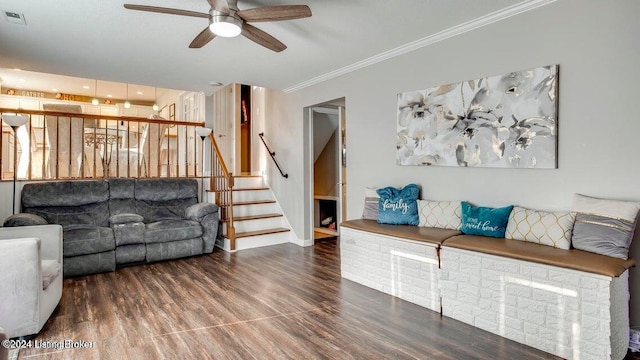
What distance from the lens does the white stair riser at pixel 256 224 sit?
5.46 meters

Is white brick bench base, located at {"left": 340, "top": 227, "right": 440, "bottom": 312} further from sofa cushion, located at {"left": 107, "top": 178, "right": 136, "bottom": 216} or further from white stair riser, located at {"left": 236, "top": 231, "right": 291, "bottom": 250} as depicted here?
sofa cushion, located at {"left": 107, "top": 178, "right": 136, "bottom": 216}

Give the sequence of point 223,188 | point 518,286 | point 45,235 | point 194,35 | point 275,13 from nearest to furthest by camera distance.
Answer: point 518,286, point 275,13, point 45,235, point 194,35, point 223,188

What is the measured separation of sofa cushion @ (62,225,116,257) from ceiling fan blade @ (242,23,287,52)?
2.96 meters

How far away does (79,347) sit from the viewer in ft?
7.54

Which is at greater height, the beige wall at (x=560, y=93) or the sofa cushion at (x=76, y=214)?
the beige wall at (x=560, y=93)

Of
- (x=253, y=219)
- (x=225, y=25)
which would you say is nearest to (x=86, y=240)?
(x=253, y=219)

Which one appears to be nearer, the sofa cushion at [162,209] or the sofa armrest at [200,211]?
the sofa armrest at [200,211]

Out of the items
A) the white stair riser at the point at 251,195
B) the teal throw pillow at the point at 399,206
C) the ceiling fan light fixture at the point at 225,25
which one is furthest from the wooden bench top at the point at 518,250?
the white stair riser at the point at 251,195

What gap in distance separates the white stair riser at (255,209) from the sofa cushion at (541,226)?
403 centimetres

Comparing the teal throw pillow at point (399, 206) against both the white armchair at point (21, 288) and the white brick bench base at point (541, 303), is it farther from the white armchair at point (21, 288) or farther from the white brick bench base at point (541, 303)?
the white armchair at point (21, 288)

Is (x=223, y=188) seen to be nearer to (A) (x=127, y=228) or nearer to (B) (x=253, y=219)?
(B) (x=253, y=219)

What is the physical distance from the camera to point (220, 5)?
2.43 meters

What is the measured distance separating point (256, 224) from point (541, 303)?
4183 millimetres

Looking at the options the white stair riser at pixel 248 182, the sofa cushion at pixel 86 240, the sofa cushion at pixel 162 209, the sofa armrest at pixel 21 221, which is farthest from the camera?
the white stair riser at pixel 248 182
